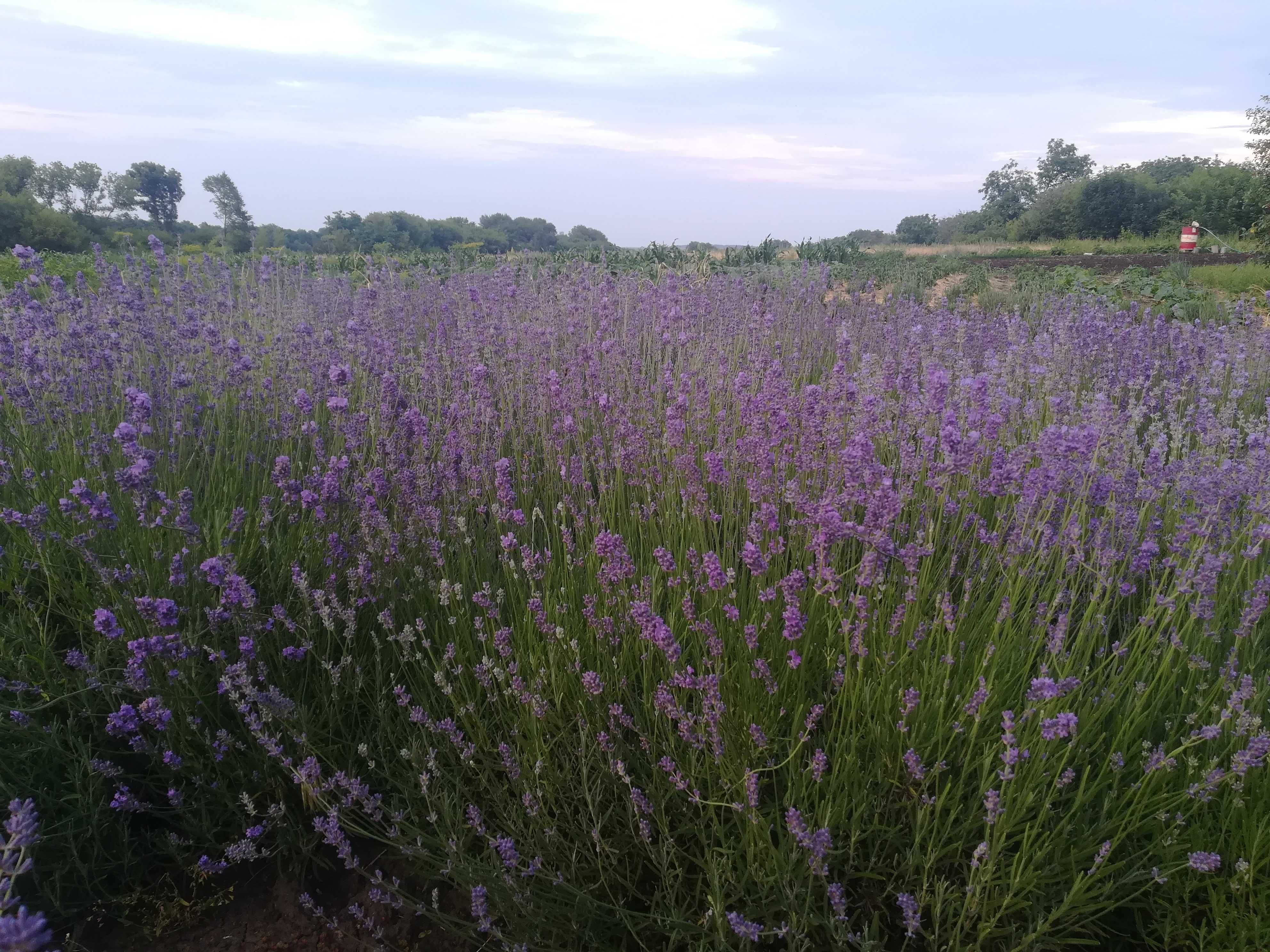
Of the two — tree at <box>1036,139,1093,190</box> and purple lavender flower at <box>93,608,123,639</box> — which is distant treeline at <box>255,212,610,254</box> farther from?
tree at <box>1036,139,1093,190</box>

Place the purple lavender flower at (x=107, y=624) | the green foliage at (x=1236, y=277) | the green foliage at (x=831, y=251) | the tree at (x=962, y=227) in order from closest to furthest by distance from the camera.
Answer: the purple lavender flower at (x=107, y=624), the green foliage at (x=1236, y=277), the green foliage at (x=831, y=251), the tree at (x=962, y=227)

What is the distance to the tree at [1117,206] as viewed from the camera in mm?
29594

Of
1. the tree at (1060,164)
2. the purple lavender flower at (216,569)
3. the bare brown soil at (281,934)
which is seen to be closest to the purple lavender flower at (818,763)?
the bare brown soil at (281,934)

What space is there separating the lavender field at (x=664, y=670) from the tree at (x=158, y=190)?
1687 cm

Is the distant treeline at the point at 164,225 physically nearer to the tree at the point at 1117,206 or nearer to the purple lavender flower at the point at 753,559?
the purple lavender flower at the point at 753,559

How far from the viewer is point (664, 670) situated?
6.43 ft

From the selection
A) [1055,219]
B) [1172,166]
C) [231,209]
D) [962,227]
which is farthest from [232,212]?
[1172,166]

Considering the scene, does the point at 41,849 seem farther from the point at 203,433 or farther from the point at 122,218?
the point at 122,218

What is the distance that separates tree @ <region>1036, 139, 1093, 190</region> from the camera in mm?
51875

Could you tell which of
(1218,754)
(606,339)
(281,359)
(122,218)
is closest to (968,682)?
(1218,754)

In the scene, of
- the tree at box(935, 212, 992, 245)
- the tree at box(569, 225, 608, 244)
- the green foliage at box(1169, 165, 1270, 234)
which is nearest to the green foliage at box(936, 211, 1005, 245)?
the tree at box(935, 212, 992, 245)

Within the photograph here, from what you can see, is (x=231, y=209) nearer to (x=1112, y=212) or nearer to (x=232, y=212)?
(x=232, y=212)

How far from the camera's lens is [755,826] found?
5.05 ft

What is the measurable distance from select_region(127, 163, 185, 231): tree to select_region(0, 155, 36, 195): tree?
227 cm
